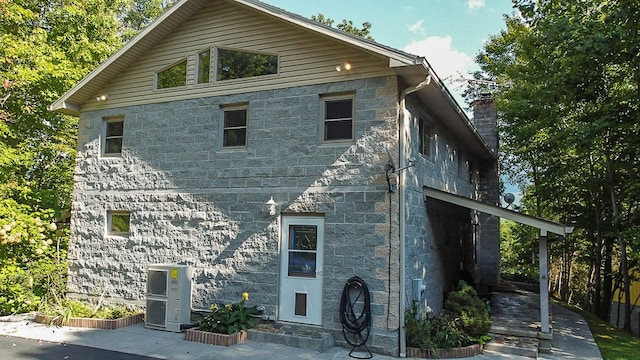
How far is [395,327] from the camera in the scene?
6.69 m

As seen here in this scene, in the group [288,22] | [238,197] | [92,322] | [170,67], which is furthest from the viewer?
[170,67]

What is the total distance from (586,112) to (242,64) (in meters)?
8.82

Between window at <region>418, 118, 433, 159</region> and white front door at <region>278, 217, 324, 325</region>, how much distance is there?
9.35 feet

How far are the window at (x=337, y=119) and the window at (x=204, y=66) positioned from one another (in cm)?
282

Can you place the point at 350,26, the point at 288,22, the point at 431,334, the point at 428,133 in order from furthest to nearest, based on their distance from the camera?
the point at 350,26 < the point at 428,133 < the point at 288,22 < the point at 431,334

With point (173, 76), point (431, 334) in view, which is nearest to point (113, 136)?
point (173, 76)

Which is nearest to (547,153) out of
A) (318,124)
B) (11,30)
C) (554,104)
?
(554,104)

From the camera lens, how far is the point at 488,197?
15.6 meters

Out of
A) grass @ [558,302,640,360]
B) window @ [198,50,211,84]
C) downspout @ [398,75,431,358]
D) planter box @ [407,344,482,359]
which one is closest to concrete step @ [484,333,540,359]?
planter box @ [407,344,482,359]

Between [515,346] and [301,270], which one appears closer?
[515,346]

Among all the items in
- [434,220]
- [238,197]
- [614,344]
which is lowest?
[614,344]

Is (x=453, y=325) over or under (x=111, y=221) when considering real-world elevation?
under

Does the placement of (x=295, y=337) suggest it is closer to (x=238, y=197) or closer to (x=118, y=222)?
(x=238, y=197)

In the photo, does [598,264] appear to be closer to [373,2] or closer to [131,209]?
[373,2]
